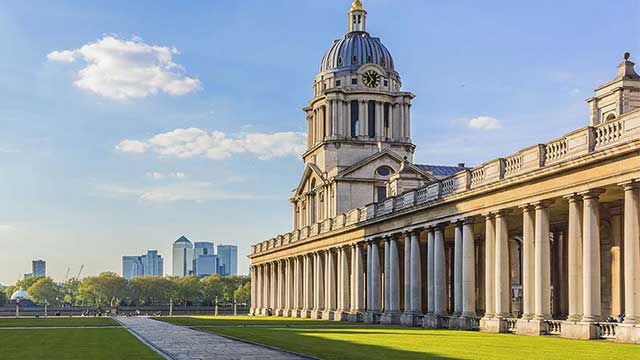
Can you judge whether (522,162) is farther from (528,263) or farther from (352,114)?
(352,114)

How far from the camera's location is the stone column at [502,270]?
63.2m

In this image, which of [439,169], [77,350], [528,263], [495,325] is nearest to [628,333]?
[528,263]

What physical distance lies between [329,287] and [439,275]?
3464 cm

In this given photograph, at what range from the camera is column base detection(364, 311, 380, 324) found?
90250mm

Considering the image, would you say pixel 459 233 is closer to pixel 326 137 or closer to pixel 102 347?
pixel 102 347

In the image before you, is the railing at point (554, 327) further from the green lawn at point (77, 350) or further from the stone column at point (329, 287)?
the stone column at point (329, 287)

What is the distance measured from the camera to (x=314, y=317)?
113188 mm

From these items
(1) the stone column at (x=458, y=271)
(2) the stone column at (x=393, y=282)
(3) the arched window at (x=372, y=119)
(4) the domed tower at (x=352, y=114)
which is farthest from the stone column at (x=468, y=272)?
(3) the arched window at (x=372, y=119)

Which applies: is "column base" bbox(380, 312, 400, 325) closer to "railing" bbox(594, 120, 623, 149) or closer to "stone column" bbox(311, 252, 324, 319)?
"stone column" bbox(311, 252, 324, 319)

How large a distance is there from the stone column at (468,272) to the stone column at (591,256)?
55.3 feet

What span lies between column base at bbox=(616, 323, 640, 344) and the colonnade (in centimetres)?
25

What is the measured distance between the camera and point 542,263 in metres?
57.8

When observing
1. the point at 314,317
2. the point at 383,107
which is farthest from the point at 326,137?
the point at 314,317

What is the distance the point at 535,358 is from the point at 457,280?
1445 inches
